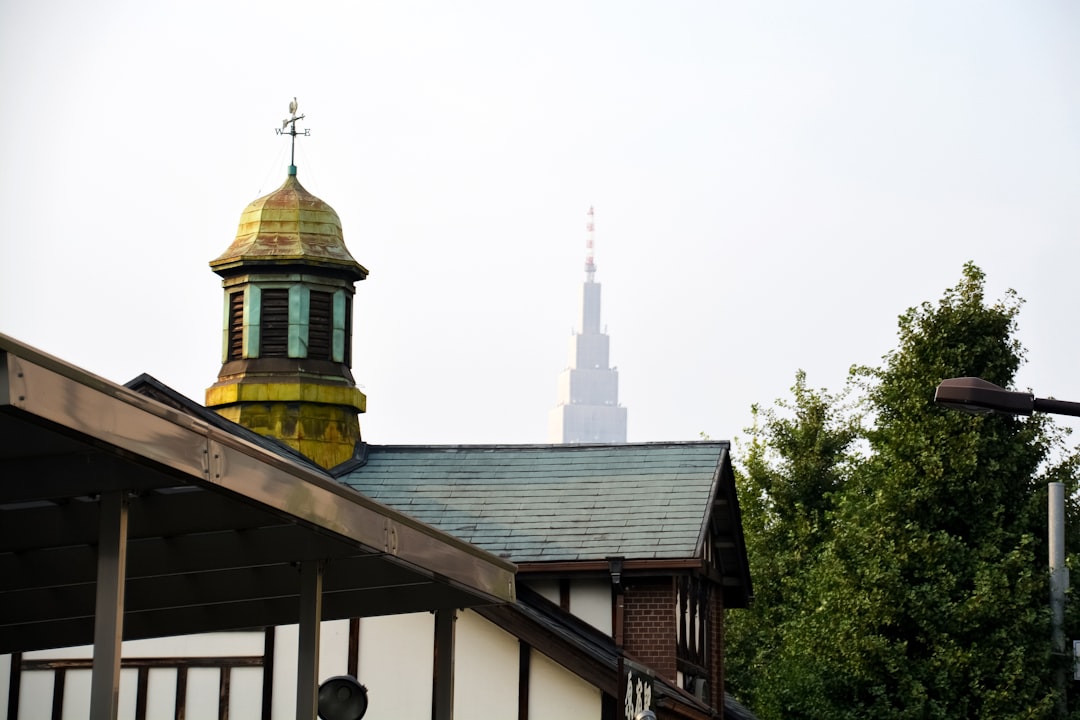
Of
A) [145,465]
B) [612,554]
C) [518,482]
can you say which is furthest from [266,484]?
[518,482]

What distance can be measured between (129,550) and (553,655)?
36.7 feet

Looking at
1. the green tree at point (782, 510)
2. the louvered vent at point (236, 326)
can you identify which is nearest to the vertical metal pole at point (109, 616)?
the louvered vent at point (236, 326)

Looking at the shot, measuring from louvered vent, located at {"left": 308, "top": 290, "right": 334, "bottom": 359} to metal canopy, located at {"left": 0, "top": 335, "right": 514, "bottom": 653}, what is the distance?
19.4 m

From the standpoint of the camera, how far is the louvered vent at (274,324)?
3222 centimetres

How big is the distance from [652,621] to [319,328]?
1127 centimetres

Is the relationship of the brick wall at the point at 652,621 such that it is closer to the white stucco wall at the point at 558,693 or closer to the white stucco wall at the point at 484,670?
the white stucco wall at the point at 558,693

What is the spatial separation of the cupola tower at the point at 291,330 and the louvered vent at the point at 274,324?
19 mm

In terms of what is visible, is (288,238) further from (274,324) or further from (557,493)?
(557,493)

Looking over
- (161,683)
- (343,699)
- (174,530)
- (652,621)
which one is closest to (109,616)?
(174,530)

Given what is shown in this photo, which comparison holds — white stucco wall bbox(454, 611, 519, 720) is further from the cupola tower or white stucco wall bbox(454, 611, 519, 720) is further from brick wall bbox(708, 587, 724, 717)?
the cupola tower

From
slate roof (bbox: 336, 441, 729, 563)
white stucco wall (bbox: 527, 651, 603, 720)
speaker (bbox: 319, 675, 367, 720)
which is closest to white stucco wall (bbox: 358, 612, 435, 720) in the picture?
white stucco wall (bbox: 527, 651, 603, 720)

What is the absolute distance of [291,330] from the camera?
32.2 m

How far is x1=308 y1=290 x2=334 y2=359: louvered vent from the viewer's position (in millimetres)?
32281

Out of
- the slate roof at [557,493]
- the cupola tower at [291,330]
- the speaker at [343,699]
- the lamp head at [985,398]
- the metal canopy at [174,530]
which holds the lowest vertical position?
the speaker at [343,699]
